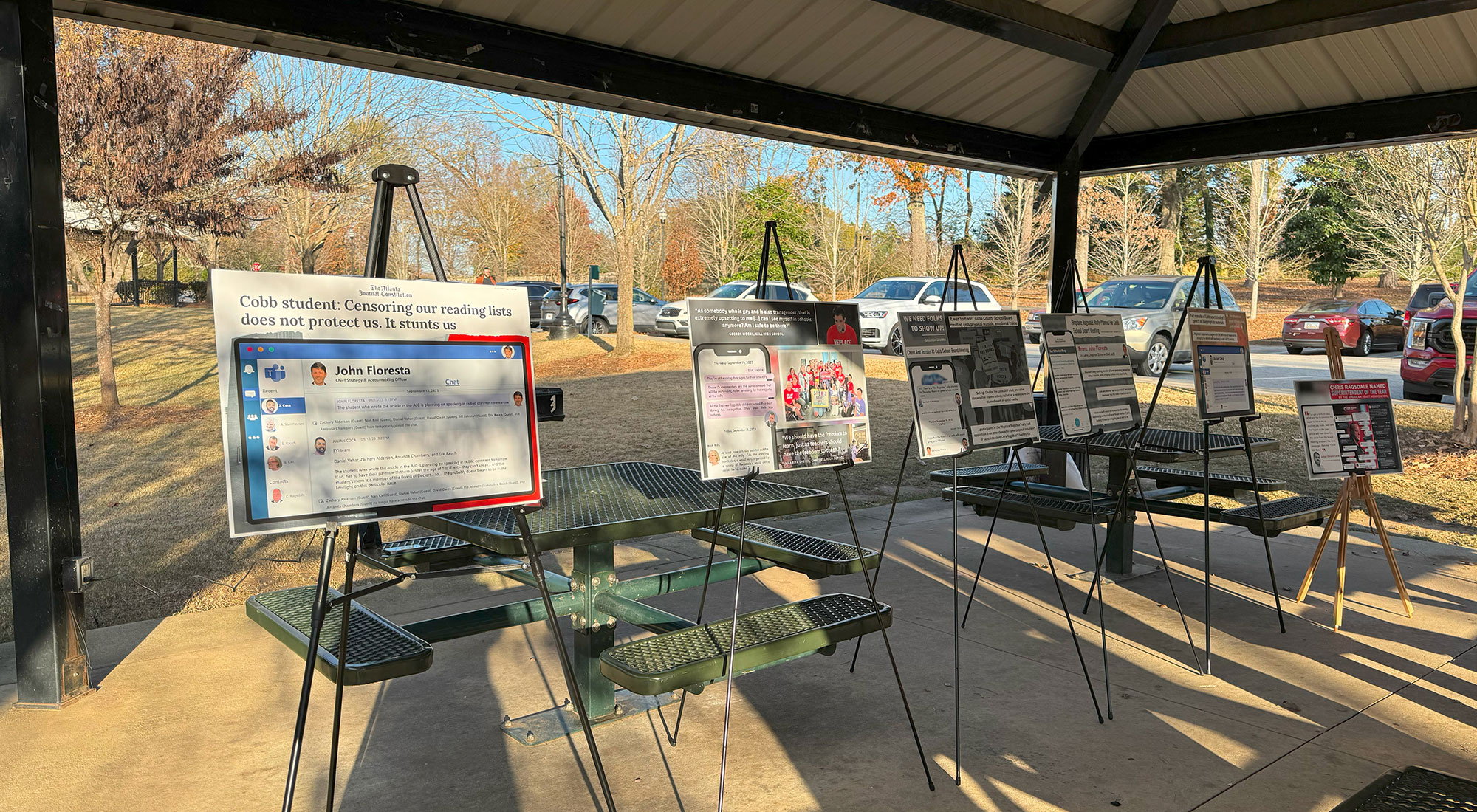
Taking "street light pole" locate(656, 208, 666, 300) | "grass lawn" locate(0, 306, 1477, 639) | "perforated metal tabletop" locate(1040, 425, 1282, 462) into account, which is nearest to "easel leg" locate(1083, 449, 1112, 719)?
"perforated metal tabletop" locate(1040, 425, 1282, 462)

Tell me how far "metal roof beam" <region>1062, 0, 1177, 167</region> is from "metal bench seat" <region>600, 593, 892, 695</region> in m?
4.12

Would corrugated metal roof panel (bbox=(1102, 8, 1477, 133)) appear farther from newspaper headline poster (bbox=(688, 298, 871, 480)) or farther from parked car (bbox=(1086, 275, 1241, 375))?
parked car (bbox=(1086, 275, 1241, 375))

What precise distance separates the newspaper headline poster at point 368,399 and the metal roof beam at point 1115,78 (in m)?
4.58

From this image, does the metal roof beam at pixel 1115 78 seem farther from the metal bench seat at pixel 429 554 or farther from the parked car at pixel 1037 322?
the metal bench seat at pixel 429 554

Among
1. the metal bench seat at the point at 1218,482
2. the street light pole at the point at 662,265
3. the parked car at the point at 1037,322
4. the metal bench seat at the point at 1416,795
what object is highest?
the street light pole at the point at 662,265

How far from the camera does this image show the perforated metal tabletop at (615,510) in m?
3.28

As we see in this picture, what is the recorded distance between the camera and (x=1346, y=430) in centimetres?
540

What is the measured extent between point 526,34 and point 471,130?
22424 millimetres

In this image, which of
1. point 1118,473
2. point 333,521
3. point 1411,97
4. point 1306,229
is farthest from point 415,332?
point 1306,229

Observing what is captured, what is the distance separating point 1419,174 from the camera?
13.3 metres

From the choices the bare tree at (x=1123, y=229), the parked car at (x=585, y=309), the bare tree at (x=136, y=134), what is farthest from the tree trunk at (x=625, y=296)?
the bare tree at (x=1123, y=229)

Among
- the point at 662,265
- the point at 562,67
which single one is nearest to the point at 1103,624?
the point at 562,67

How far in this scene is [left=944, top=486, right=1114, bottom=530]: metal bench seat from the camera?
4914 mm

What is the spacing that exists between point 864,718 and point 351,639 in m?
1.93
